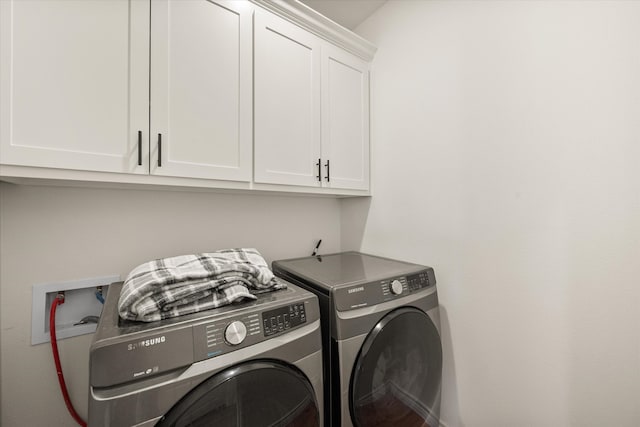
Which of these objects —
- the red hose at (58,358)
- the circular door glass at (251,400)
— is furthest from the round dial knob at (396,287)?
the red hose at (58,358)

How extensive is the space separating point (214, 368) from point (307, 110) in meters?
1.19

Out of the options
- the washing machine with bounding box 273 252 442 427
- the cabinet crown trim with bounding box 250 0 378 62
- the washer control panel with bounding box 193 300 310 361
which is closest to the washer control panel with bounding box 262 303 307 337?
the washer control panel with bounding box 193 300 310 361

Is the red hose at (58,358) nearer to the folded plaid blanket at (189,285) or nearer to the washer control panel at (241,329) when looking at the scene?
the folded plaid blanket at (189,285)

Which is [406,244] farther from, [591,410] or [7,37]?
[7,37]

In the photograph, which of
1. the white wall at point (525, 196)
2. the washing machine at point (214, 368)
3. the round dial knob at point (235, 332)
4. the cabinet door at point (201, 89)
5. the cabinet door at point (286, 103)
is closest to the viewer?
the washing machine at point (214, 368)

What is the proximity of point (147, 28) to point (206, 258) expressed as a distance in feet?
2.84

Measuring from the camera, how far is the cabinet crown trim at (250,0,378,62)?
46.7 inches

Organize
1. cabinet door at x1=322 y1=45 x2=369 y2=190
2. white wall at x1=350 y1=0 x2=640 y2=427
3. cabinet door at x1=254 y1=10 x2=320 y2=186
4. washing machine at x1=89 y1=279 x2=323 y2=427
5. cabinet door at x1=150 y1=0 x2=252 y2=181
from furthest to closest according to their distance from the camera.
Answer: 1. cabinet door at x1=322 y1=45 x2=369 y2=190
2. cabinet door at x1=254 y1=10 x2=320 y2=186
3. cabinet door at x1=150 y1=0 x2=252 y2=181
4. white wall at x1=350 y1=0 x2=640 y2=427
5. washing machine at x1=89 y1=279 x2=323 y2=427

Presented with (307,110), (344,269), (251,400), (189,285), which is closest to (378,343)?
(344,269)

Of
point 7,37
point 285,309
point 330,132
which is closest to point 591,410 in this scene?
point 285,309

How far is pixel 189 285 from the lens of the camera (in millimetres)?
733

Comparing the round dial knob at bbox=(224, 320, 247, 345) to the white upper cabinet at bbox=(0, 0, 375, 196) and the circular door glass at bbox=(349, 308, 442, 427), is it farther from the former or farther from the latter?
the white upper cabinet at bbox=(0, 0, 375, 196)

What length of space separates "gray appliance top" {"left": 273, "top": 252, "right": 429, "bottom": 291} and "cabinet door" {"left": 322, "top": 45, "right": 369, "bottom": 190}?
1.45ft

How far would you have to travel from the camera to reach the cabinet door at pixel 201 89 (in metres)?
0.92
